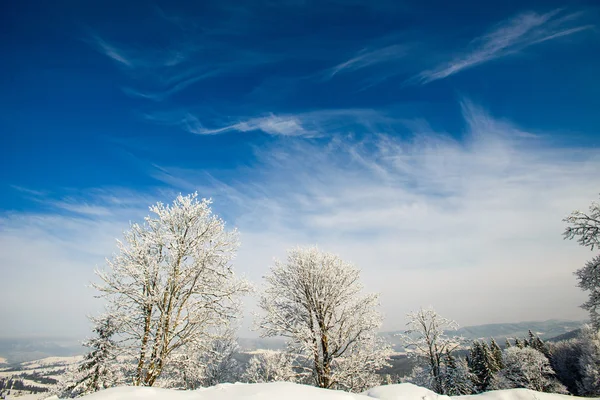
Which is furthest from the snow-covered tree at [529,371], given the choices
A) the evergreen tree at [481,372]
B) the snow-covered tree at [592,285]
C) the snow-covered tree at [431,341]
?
the snow-covered tree at [592,285]

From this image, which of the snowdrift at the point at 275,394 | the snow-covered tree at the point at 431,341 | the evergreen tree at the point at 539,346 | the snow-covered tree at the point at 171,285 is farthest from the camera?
the evergreen tree at the point at 539,346

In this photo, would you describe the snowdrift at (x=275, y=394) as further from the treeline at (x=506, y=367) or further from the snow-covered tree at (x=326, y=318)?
the treeline at (x=506, y=367)

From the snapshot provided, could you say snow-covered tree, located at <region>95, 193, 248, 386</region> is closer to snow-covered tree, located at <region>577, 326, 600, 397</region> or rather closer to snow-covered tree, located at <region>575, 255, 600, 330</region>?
snow-covered tree, located at <region>575, 255, 600, 330</region>

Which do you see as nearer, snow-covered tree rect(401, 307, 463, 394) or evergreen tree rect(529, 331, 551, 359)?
snow-covered tree rect(401, 307, 463, 394)

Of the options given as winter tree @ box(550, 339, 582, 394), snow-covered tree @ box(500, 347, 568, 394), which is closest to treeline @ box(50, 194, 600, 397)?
snow-covered tree @ box(500, 347, 568, 394)

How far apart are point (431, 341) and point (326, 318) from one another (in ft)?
43.7

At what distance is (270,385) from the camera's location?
196 inches

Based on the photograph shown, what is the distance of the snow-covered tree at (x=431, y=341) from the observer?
65.2 ft

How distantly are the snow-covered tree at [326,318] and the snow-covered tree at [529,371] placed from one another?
4698 centimetres

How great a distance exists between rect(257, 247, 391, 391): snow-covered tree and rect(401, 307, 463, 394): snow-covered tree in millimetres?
11434

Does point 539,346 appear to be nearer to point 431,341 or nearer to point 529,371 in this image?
point 529,371

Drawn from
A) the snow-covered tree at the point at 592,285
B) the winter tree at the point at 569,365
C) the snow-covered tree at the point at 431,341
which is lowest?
the winter tree at the point at 569,365

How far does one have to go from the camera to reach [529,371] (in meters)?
41.7

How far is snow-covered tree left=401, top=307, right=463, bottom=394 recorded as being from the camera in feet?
65.2
